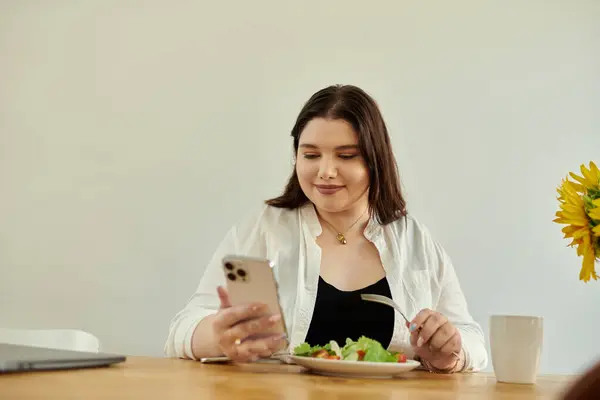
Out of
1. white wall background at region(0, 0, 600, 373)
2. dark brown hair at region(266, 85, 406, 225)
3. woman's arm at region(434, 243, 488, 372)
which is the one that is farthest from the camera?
white wall background at region(0, 0, 600, 373)

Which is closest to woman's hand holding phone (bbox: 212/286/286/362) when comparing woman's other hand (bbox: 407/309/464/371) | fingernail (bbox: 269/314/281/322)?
fingernail (bbox: 269/314/281/322)

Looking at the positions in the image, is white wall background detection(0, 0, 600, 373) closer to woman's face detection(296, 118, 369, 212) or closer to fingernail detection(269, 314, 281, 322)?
woman's face detection(296, 118, 369, 212)

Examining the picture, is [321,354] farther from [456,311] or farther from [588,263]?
[456,311]

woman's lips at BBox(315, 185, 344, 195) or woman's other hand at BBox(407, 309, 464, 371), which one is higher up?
woman's lips at BBox(315, 185, 344, 195)

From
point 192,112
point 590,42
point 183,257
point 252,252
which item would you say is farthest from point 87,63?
point 590,42

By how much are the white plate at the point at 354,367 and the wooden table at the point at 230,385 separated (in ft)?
0.06

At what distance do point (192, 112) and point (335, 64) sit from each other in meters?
0.55

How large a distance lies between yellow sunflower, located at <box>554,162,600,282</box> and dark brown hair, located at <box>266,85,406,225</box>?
2.82 feet

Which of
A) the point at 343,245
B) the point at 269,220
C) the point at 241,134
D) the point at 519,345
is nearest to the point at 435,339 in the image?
the point at 519,345

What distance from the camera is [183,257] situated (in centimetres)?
233

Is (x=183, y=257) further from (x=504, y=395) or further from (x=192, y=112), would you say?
(x=504, y=395)

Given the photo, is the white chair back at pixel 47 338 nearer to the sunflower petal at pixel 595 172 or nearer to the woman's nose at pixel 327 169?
the woman's nose at pixel 327 169

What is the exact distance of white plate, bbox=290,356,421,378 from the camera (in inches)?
42.7

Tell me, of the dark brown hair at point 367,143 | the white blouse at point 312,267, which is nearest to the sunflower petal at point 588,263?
the white blouse at point 312,267
